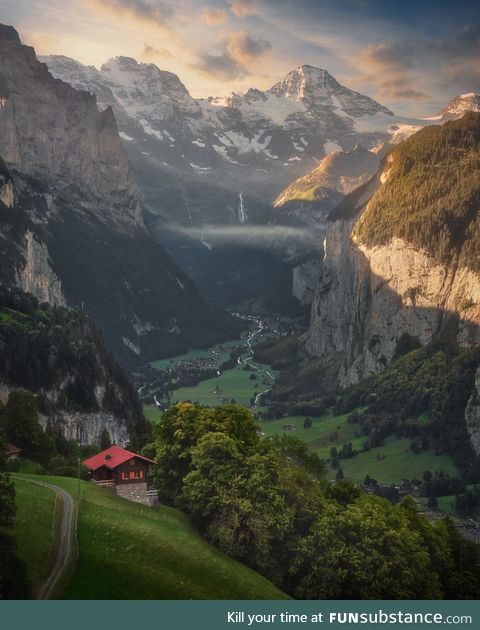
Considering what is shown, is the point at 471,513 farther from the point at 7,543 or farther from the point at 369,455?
the point at 7,543

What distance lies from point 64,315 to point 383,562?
140621 mm

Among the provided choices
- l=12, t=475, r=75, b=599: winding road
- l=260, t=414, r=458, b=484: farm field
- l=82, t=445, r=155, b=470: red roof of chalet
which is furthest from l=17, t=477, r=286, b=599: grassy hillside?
l=260, t=414, r=458, b=484: farm field

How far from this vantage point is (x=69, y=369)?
556 feet

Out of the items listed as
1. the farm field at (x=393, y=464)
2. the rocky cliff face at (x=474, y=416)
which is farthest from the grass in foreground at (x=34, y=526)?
the rocky cliff face at (x=474, y=416)

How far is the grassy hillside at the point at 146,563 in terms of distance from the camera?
5209 centimetres

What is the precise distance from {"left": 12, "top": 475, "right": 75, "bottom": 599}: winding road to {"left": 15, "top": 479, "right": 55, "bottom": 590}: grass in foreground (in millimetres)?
559

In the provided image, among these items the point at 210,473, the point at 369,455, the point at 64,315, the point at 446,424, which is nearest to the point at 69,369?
the point at 64,315

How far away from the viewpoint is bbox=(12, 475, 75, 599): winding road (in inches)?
1965

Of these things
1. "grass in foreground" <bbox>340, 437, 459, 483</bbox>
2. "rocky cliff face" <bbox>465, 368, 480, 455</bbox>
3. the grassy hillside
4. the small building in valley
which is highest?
"rocky cliff face" <bbox>465, 368, 480, 455</bbox>

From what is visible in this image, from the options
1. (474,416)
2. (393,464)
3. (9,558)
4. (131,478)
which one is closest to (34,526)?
(9,558)

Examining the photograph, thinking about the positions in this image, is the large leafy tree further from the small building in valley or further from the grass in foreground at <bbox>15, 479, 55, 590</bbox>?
the small building in valley

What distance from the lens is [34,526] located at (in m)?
56.6

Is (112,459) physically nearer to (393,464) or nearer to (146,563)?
(146,563)
